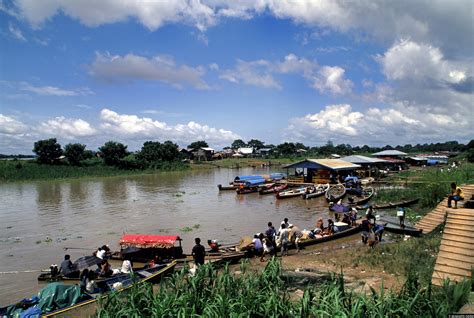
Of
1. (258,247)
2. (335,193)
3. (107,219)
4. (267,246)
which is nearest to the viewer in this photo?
(258,247)

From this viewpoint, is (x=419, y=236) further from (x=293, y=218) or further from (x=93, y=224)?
(x=93, y=224)

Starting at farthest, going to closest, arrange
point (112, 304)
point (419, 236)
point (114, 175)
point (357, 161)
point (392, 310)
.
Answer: point (114, 175)
point (357, 161)
point (419, 236)
point (112, 304)
point (392, 310)

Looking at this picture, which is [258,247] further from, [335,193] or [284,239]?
[335,193]

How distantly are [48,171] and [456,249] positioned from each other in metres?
62.8

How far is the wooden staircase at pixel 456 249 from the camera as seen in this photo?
960 cm

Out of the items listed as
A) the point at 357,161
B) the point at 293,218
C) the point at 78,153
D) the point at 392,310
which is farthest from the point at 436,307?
the point at 78,153

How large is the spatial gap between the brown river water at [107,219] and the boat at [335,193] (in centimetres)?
76

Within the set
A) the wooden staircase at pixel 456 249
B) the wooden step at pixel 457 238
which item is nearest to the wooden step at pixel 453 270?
the wooden staircase at pixel 456 249

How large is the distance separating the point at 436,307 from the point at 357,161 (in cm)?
4172

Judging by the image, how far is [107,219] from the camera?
2662 cm

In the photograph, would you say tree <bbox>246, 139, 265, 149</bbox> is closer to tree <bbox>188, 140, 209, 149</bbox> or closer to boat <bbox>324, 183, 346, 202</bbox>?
tree <bbox>188, 140, 209, 149</bbox>

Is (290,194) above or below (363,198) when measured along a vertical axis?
above

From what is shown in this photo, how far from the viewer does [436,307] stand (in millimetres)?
6285

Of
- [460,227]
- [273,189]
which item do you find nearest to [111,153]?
[273,189]
